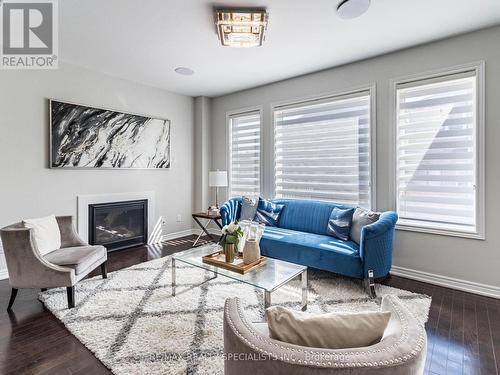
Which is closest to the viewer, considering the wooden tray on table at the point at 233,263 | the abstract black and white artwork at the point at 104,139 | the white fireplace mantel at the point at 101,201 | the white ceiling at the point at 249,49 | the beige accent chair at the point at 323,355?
the beige accent chair at the point at 323,355

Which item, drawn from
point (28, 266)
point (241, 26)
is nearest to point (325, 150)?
point (241, 26)

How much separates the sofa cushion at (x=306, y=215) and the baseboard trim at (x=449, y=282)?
3.22 ft

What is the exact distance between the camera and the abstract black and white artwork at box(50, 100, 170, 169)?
354 centimetres

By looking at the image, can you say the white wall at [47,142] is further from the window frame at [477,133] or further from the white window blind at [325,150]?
the window frame at [477,133]

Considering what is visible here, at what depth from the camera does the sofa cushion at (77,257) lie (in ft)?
8.13

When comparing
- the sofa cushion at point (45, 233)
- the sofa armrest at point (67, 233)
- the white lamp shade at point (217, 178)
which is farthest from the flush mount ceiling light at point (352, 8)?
the sofa armrest at point (67, 233)

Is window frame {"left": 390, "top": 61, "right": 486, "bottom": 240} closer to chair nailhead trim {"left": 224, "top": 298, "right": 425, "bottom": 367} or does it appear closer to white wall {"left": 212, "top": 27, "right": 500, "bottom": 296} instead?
white wall {"left": 212, "top": 27, "right": 500, "bottom": 296}

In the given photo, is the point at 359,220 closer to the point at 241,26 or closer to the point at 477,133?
the point at 477,133

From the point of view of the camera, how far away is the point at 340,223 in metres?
3.23

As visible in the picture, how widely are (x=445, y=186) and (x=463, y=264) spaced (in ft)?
2.75

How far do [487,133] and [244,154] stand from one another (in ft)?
10.7

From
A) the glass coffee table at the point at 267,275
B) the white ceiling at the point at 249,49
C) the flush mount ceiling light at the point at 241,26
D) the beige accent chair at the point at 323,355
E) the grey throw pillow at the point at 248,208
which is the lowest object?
the glass coffee table at the point at 267,275

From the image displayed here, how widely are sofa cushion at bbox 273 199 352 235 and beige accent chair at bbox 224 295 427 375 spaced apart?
2661 millimetres

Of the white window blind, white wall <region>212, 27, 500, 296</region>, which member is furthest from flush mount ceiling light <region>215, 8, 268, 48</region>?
the white window blind
